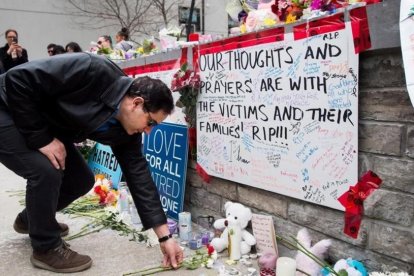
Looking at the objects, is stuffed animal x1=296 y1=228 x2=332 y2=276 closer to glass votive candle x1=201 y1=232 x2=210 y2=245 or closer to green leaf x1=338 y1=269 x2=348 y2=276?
green leaf x1=338 y1=269 x2=348 y2=276

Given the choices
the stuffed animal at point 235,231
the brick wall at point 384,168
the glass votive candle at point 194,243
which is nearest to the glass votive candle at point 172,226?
the glass votive candle at point 194,243

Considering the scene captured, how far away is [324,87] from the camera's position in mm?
2141

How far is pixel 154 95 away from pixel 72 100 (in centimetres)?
45

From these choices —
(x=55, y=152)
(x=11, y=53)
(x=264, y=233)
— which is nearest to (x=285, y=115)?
(x=264, y=233)

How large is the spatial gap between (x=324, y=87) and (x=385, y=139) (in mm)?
410

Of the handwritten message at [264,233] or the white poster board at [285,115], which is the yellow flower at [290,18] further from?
the handwritten message at [264,233]

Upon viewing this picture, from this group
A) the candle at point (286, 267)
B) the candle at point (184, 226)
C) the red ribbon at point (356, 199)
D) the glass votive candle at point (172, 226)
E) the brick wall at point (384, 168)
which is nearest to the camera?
the brick wall at point (384, 168)

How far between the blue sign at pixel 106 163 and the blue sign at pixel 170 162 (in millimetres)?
620

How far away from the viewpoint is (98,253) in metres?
2.67

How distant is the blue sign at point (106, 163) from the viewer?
411 centimetres

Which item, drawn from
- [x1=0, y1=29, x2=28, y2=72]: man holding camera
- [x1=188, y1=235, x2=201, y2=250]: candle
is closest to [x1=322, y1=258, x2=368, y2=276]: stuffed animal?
[x1=188, y1=235, x2=201, y2=250]: candle

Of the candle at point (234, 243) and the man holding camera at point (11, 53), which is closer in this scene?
the candle at point (234, 243)

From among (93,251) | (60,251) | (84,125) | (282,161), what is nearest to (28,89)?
(84,125)

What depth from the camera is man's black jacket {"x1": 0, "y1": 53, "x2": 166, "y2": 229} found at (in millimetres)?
2059
